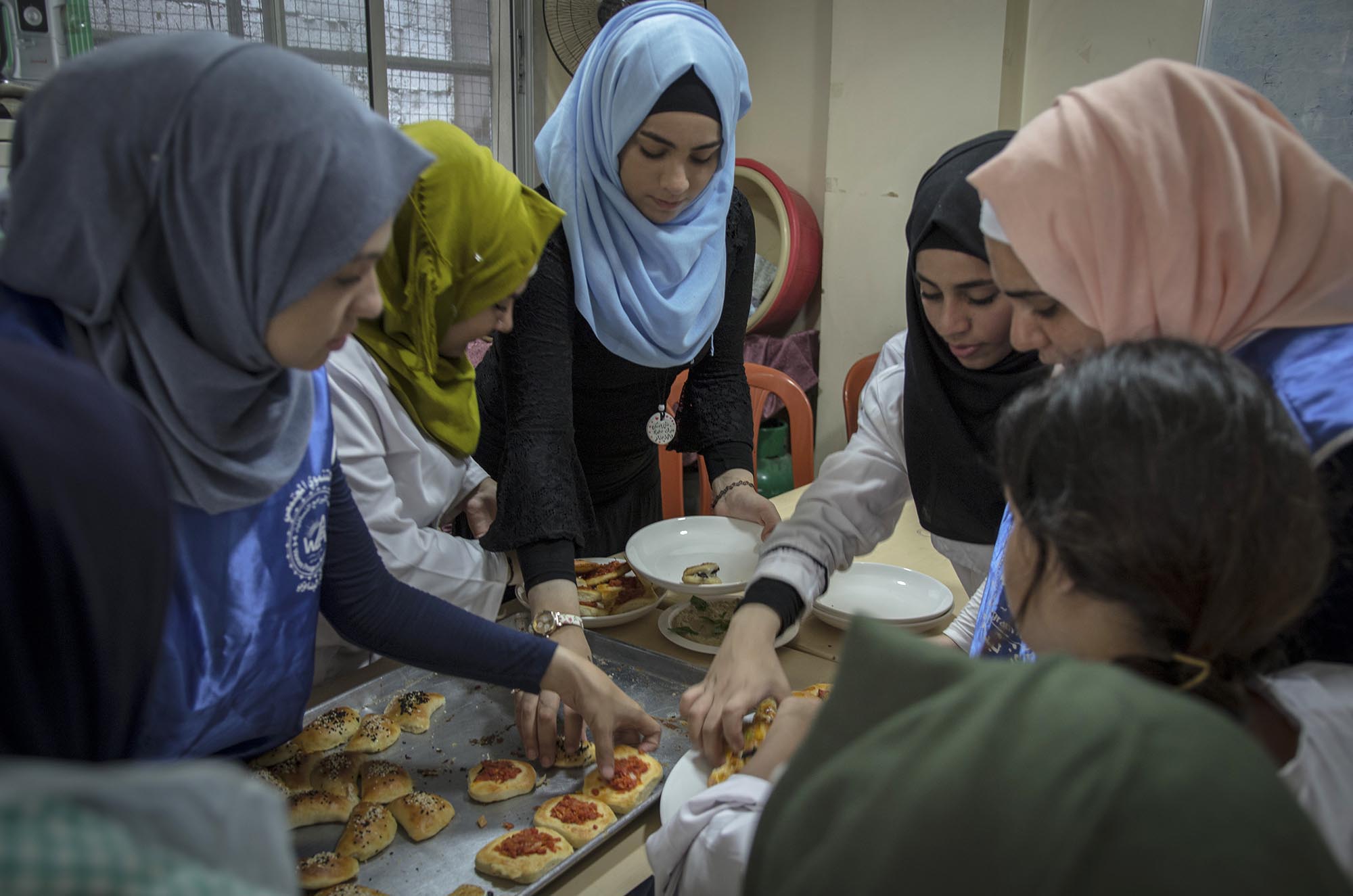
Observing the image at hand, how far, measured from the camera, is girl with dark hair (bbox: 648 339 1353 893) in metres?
0.43

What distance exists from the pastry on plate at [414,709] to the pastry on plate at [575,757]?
21cm

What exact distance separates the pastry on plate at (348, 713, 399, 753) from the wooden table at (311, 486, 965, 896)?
0.13 m

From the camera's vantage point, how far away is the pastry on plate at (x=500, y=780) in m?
1.22

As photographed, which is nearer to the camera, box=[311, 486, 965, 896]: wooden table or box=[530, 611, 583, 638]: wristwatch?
box=[311, 486, 965, 896]: wooden table

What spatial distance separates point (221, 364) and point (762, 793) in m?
0.70

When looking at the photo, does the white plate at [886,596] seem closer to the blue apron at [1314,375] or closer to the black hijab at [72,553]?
the blue apron at [1314,375]

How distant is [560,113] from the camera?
1985mm

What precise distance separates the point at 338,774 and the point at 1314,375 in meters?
1.23

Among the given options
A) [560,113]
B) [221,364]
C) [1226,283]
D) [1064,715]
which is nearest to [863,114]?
[560,113]

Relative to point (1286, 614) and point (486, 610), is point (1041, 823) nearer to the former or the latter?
point (1286, 614)

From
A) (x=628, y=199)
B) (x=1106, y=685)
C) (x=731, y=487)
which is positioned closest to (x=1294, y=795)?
(x=1106, y=685)

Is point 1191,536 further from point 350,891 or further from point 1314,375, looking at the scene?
point 350,891

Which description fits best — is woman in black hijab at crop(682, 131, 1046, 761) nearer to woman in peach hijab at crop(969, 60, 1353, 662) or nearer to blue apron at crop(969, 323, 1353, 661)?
woman in peach hijab at crop(969, 60, 1353, 662)

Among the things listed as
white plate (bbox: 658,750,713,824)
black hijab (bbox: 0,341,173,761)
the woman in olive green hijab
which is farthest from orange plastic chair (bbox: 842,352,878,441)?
black hijab (bbox: 0,341,173,761)
